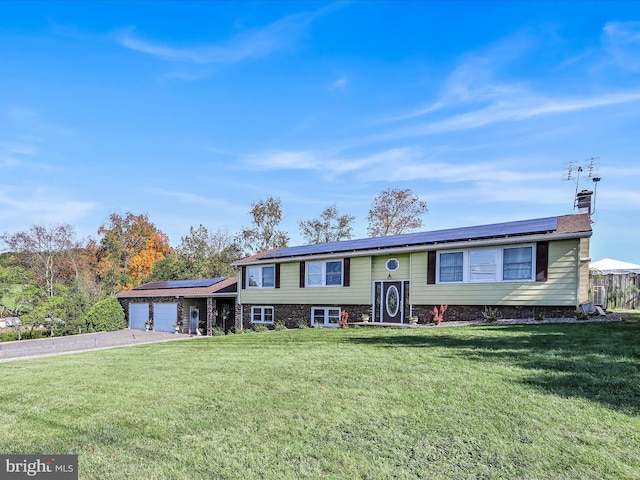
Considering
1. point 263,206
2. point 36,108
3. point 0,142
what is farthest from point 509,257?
point 263,206

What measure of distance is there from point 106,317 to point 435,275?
22580 mm

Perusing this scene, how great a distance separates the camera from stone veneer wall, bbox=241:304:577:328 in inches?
528

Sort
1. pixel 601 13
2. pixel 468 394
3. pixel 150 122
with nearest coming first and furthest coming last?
pixel 468 394 < pixel 601 13 < pixel 150 122

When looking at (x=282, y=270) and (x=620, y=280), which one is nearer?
(x=620, y=280)

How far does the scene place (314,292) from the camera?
64.6 ft

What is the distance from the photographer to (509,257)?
1437 cm

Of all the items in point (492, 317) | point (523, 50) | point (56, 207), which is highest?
point (523, 50)

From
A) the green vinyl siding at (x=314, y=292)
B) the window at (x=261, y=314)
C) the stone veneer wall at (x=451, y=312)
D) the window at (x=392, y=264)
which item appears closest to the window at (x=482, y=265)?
the stone veneer wall at (x=451, y=312)

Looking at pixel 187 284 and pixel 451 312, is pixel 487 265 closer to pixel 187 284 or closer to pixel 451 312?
pixel 451 312

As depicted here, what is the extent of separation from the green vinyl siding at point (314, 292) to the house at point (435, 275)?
1.8 inches

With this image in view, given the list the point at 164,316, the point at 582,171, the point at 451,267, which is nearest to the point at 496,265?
the point at 451,267

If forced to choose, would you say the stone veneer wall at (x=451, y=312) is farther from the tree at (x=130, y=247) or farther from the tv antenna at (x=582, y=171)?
the tree at (x=130, y=247)

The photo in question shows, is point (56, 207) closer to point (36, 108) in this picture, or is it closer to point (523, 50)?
point (36, 108)

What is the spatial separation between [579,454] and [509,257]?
12.0 m
